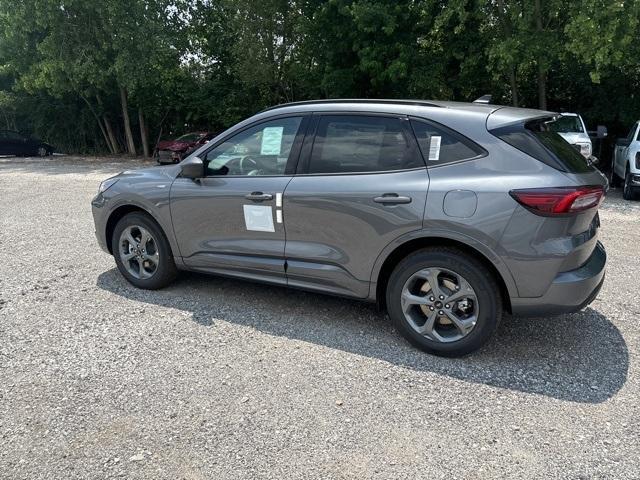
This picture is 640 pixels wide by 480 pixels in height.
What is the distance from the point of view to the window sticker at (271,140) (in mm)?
3992

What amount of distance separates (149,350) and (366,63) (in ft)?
46.6

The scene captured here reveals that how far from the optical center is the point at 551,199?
3016 mm

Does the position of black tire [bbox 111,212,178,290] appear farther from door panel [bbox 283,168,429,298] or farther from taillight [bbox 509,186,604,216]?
taillight [bbox 509,186,604,216]

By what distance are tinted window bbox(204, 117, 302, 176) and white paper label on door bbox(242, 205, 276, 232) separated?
12.0 inches

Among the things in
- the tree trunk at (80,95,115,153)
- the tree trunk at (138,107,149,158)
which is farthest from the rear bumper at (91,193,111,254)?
the tree trunk at (80,95,115,153)

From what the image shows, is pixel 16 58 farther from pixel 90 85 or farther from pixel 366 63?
pixel 366 63

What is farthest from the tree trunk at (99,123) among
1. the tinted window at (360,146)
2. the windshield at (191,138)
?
the tinted window at (360,146)

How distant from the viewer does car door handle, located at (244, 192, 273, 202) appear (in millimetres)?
3867

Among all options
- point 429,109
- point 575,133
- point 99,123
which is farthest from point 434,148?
point 99,123

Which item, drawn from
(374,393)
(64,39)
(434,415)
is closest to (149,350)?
(374,393)

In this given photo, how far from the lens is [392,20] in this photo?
15.0 meters

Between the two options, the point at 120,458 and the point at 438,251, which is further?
the point at 438,251

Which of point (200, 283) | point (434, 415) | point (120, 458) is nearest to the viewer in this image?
point (120, 458)

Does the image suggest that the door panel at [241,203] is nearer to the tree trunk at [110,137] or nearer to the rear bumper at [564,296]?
the rear bumper at [564,296]
